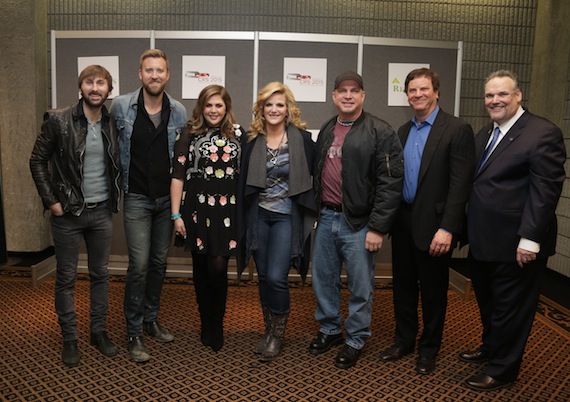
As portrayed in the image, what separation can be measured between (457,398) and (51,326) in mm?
2468

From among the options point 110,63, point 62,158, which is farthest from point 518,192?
point 110,63

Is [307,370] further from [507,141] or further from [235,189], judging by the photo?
[507,141]

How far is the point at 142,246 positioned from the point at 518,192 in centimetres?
198

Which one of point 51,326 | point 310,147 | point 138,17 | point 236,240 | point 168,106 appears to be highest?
point 138,17

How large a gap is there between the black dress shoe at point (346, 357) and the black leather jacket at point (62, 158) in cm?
160

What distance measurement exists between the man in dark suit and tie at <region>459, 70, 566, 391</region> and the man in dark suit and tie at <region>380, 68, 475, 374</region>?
0.37 feet

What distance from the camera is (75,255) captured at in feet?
8.56

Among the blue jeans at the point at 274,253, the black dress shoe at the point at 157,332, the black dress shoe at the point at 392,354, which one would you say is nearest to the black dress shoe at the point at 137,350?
the black dress shoe at the point at 157,332

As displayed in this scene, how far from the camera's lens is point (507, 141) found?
234 cm

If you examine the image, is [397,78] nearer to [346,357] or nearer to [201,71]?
[201,71]

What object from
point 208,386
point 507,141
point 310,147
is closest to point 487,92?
point 507,141

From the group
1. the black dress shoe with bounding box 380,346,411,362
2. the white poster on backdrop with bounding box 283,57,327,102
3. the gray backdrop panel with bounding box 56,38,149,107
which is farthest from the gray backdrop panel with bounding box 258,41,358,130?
the black dress shoe with bounding box 380,346,411,362

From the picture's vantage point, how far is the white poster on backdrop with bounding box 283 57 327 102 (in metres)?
4.03

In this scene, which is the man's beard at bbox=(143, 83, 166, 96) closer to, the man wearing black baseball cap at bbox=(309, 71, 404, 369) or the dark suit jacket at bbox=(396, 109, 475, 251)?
the man wearing black baseball cap at bbox=(309, 71, 404, 369)
